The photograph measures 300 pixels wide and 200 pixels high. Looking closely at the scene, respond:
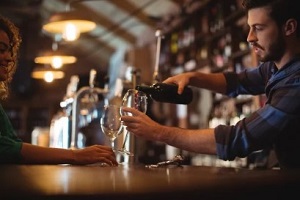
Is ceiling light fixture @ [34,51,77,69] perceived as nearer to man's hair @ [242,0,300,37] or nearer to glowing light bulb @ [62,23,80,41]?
glowing light bulb @ [62,23,80,41]

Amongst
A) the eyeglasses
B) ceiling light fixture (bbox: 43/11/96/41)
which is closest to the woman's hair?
the eyeglasses

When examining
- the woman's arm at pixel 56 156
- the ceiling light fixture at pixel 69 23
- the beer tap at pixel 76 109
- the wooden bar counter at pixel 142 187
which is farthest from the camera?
the ceiling light fixture at pixel 69 23

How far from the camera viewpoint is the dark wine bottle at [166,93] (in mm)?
1677

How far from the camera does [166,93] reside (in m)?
1.70

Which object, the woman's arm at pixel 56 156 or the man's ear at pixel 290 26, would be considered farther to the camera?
the man's ear at pixel 290 26

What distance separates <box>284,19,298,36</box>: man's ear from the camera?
149cm

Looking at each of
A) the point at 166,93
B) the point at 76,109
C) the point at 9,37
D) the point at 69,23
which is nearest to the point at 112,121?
the point at 166,93

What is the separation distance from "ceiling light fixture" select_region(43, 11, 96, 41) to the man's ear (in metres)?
2.04

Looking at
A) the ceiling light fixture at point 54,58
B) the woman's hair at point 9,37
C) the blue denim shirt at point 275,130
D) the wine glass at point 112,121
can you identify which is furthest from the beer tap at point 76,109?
the ceiling light fixture at point 54,58

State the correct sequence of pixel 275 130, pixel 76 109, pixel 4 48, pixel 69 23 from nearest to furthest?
pixel 275 130 → pixel 4 48 → pixel 76 109 → pixel 69 23

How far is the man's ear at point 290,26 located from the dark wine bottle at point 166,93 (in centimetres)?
45

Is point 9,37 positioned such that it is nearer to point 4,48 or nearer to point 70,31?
point 4,48

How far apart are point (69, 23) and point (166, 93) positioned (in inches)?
73.6

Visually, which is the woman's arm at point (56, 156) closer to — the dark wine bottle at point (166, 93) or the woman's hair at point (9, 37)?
the dark wine bottle at point (166, 93)
